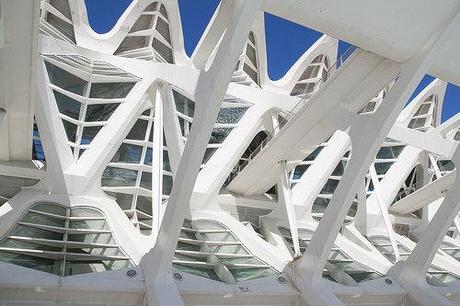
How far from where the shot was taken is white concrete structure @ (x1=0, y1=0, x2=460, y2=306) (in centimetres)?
927

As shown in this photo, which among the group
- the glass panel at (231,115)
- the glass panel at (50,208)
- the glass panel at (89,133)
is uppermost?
the glass panel at (231,115)

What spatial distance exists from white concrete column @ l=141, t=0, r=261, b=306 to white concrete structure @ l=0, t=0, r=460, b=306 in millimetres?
39

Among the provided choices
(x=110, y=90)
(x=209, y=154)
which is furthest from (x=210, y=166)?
(x=110, y=90)

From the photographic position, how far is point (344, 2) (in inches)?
340

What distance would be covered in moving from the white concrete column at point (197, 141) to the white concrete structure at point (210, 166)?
0.04 m

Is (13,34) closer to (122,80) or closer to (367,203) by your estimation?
(122,80)

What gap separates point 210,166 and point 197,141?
933 centimetres

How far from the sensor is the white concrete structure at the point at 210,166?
927 cm

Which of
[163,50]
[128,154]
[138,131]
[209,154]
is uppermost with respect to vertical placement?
[163,50]

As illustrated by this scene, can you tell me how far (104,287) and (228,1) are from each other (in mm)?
7172

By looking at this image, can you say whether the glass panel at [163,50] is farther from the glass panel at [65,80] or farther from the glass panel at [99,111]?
the glass panel at [99,111]

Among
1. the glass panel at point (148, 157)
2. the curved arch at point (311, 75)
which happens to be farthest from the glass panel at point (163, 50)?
the curved arch at point (311, 75)

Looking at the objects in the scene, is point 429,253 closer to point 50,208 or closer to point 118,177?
point 118,177

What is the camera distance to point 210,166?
17.8 m
